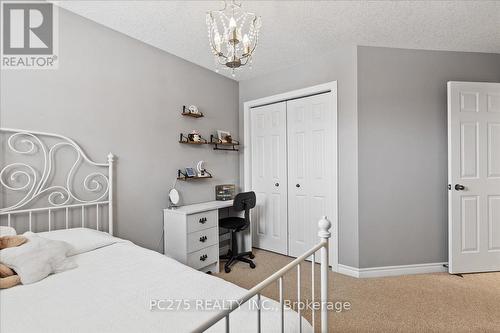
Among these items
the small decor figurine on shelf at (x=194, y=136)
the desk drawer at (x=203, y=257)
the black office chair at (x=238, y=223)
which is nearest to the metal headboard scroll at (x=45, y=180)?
the desk drawer at (x=203, y=257)

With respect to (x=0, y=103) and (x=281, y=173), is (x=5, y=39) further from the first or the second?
(x=281, y=173)

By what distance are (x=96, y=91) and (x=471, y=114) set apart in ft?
12.3

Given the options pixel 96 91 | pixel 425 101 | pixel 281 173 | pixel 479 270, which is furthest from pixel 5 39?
pixel 479 270

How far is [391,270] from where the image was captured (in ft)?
8.75

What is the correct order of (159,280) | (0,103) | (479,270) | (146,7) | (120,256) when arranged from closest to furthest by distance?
(159,280) → (120,256) → (0,103) → (146,7) → (479,270)

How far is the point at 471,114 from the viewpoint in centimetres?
269

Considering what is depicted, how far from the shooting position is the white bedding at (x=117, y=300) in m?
0.93

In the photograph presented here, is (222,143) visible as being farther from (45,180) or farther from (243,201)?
(45,180)

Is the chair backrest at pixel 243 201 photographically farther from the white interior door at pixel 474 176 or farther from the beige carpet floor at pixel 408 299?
the white interior door at pixel 474 176

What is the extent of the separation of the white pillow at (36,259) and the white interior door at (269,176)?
2445mm

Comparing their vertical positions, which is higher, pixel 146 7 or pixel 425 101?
pixel 146 7

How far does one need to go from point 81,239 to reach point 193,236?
1.04 metres

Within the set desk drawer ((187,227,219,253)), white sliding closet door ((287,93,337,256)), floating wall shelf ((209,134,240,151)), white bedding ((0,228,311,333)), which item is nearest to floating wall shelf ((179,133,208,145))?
floating wall shelf ((209,134,240,151))

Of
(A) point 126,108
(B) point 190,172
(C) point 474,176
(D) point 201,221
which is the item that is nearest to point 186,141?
(B) point 190,172
